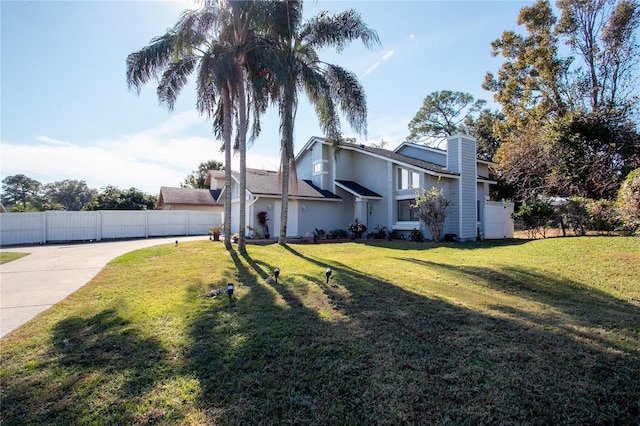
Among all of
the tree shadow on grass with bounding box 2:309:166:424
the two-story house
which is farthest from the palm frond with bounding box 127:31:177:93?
the tree shadow on grass with bounding box 2:309:166:424

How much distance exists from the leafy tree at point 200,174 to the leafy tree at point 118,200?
43.1 ft

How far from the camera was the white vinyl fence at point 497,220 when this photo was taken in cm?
1847

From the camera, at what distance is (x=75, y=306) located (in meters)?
5.44

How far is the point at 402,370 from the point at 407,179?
613 inches

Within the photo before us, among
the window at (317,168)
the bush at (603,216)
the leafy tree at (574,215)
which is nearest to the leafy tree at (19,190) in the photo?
the window at (317,168)

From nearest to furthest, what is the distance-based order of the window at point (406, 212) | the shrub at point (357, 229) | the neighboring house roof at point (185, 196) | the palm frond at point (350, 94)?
1. the palm frond at point (350, 94)
2. the window at point (406, 212)
3. the shrub at point (357, 229)
4. the neighboring house roof at point (185, 196)

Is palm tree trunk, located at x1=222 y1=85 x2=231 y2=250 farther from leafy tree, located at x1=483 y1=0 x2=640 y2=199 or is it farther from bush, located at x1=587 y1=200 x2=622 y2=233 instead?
leafy tree, located at x1=483 y1=0 x2=640 y2=199

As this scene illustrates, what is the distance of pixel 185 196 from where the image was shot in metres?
32.0

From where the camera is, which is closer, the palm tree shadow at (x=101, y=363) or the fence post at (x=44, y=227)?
the palm tree shadow at (x=101, y=363)

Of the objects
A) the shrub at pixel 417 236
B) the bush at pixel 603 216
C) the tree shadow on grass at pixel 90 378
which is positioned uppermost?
the bush at pixel 603 216

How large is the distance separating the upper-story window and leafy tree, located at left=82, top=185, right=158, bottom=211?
2773 cm

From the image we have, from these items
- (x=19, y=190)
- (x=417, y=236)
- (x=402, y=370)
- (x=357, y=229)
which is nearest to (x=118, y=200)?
(x=357, y=229)

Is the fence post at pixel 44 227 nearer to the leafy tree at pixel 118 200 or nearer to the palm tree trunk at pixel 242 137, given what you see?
the leafy tree at pixel 118 200

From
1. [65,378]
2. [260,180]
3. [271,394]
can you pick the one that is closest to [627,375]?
[271,394]
